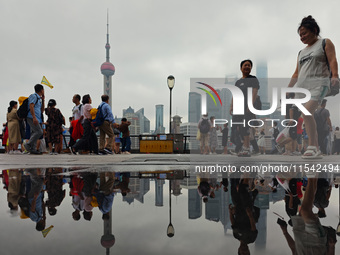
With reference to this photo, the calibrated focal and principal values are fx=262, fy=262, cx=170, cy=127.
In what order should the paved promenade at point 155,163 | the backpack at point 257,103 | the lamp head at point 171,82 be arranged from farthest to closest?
the lamp head at point 171,82, the backpack at point 257,103, the paved promenade at point 155,163

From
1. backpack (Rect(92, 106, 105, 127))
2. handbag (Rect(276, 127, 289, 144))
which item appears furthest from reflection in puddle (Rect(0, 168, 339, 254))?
backpack (Rect(92, 106, 105, 127))

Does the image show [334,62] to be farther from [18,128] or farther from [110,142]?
[18,128]

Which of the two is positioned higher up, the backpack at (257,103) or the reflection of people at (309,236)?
the backpack at (257,103)

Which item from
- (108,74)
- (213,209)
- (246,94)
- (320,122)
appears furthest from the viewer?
(108,74)

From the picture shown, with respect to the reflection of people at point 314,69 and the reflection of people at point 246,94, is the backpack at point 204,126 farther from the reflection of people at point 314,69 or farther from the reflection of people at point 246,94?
the reflection of people at point 314,69

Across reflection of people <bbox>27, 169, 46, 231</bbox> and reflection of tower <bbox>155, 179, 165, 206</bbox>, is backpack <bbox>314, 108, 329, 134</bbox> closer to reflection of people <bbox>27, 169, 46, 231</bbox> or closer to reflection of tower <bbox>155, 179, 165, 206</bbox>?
reflection of tower <bbox>155, 179, 165, 206</bbox>

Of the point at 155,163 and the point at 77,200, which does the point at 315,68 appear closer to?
the point at 155,163

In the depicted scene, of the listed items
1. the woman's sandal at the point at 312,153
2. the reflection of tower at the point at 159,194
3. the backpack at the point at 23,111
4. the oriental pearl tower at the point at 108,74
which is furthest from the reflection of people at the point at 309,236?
the oriental pearl tower at the point at 108,74

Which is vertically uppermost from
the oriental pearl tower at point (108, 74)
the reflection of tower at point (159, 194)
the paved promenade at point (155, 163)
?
the oriental pearl tower at point (108, 74)

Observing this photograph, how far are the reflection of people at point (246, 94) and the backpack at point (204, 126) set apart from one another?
8.89ft

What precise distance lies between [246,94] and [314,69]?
1.16 meters

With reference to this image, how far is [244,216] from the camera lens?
89cm

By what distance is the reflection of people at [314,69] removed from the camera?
154 inches

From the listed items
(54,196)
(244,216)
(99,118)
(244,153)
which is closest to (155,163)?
(244,153)
